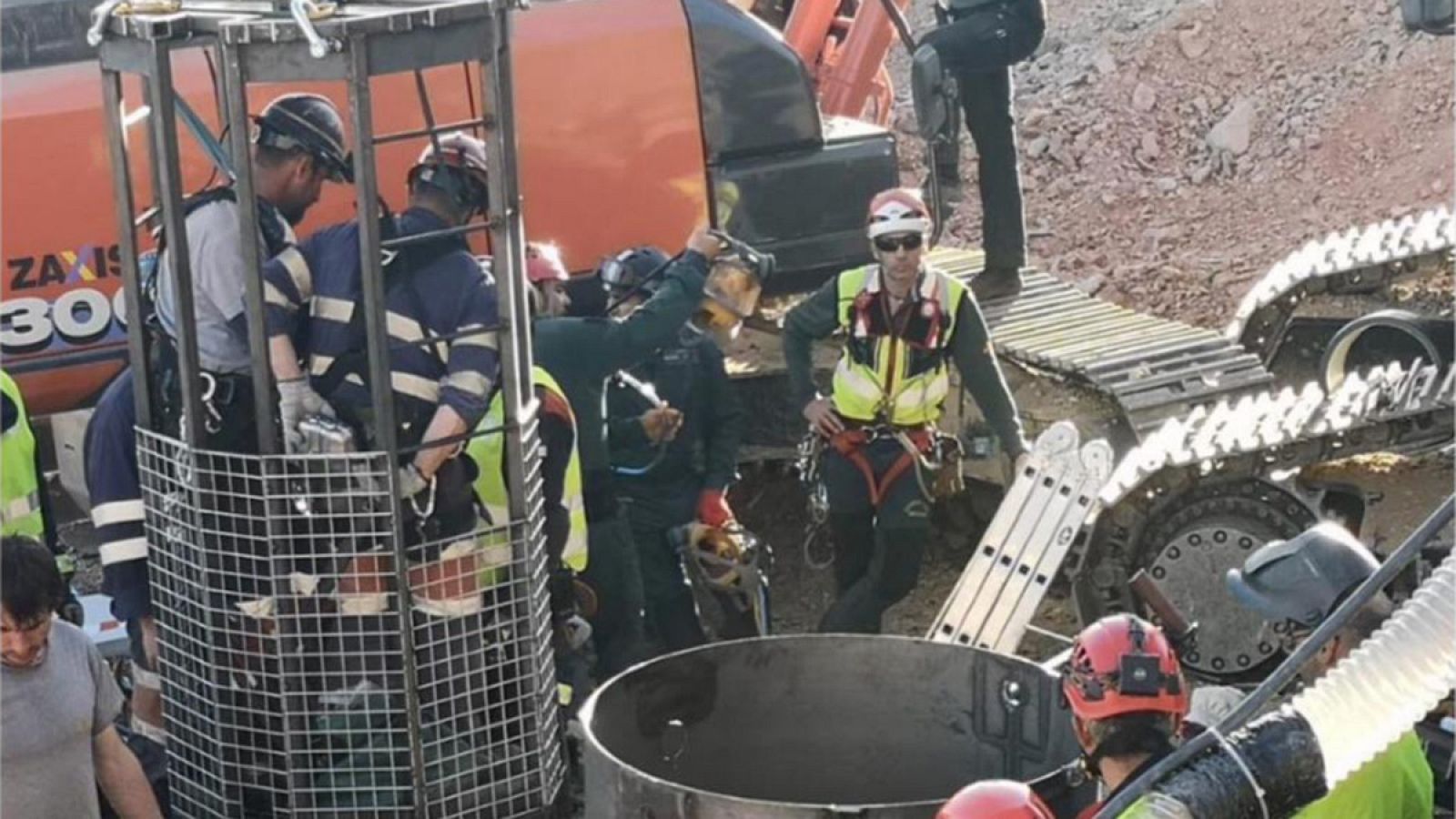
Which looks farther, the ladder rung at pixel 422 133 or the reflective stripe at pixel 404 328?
the reflective stripe at pixel 404 328

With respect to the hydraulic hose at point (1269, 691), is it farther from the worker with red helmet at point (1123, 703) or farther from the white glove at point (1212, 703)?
the white glove at point (1212, 703)

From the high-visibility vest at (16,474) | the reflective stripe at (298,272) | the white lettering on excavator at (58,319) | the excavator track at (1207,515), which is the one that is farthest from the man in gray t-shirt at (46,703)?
the excavator track at (1207,515)

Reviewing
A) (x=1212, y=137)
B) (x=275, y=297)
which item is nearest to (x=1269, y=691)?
(x=275, y=297)

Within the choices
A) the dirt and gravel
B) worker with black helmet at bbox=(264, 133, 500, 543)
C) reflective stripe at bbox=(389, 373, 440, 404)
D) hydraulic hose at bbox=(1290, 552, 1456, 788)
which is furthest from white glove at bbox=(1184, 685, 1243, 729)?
the dirt and gravel

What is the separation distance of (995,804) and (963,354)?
166 inches

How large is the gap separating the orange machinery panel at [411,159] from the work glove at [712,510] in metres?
1.29

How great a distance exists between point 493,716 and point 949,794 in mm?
1210

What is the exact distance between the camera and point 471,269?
7086 millimetres

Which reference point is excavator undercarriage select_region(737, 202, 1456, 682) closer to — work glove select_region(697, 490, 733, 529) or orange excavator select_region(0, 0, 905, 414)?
orange excavator select_region(0, 0, 905, 414)

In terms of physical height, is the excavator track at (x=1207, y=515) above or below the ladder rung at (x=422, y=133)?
below

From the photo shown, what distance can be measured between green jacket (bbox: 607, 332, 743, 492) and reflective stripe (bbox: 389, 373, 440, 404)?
1.88 meters

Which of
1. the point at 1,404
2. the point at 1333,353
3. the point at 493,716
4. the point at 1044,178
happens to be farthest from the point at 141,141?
the point at 1044,178

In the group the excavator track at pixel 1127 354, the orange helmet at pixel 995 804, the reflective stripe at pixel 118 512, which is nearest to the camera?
the orange helmet at pixel 995 804

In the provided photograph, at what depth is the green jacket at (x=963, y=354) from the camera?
29.7 feet
